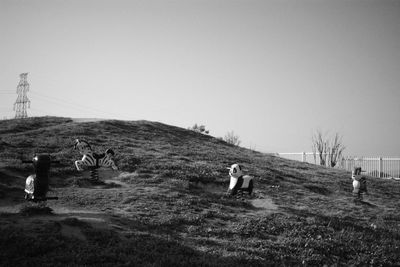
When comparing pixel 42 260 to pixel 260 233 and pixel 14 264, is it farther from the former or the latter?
pixel 260 233

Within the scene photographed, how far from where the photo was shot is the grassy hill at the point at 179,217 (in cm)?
773

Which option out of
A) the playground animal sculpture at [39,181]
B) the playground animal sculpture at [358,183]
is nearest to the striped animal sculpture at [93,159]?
the playground animal sculpture at [39,181]

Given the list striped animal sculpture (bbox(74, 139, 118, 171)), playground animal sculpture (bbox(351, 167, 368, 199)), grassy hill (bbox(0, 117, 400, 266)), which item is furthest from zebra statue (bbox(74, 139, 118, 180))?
playground animal sculpture (bbox(351, 167, 368, 199))

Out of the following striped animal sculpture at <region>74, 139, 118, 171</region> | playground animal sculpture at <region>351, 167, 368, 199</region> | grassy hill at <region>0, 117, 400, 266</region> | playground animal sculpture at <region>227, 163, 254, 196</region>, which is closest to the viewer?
grassy hill at <region>0, 117, 400, 266</region>

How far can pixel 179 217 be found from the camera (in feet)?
35.2

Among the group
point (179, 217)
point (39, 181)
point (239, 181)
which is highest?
point (239, 181)

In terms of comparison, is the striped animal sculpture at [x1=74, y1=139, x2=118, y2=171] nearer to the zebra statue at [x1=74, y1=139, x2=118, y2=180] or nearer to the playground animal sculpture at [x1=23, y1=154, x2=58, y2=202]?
the zebra statue at [x1=74, y1=139, x2=118, y2=180]

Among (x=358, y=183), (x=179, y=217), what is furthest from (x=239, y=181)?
(x=358, y=183)

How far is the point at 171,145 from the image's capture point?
77.8 feet

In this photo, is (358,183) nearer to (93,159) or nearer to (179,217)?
(179,217)

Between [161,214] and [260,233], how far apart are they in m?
3.02

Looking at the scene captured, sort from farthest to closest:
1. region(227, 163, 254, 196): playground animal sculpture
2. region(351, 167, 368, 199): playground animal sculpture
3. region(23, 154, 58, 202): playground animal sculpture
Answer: region(351, 167, 368, 199): playground animal sculpture → region(227, 163, 254, 196): playground animal sculpture → region(23, 154, 58, 202): playground animal sculpture

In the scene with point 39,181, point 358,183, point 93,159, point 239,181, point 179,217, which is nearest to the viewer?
point 39,181

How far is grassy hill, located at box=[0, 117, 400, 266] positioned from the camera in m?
7.73
